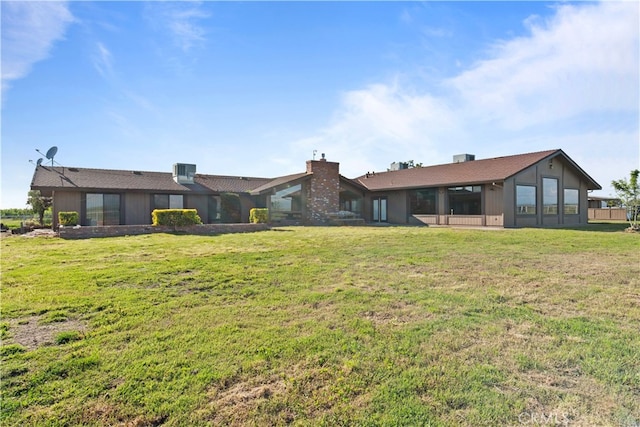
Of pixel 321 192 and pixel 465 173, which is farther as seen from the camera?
pixel 321 192

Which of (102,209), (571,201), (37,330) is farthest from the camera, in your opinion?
(571,201)

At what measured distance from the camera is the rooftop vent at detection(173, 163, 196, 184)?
858 inches

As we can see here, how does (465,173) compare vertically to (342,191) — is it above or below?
above

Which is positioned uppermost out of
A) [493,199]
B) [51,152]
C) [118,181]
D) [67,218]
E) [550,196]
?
[51,152]

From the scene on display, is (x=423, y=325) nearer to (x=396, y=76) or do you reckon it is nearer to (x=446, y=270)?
(x=446, y=270)

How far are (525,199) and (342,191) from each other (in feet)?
36.5

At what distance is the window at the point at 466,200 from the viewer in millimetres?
19922

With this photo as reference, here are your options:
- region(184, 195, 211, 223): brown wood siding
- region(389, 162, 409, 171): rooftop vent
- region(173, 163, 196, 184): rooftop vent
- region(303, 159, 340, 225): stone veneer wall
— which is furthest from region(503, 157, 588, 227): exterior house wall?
region(173, 163, 196, 184): rooftop vent

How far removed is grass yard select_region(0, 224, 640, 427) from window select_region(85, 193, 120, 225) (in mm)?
12907

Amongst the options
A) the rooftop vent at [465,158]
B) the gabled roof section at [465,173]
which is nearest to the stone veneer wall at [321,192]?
the gabled roof section at [465,173]

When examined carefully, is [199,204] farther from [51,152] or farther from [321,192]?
[51,152]

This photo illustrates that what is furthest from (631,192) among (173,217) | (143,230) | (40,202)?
(40,202)

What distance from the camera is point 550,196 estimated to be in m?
21.0

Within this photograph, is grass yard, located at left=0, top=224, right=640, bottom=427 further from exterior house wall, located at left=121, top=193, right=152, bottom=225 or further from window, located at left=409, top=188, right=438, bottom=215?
window, located at left=409, top=188, right=438, bottom=215
